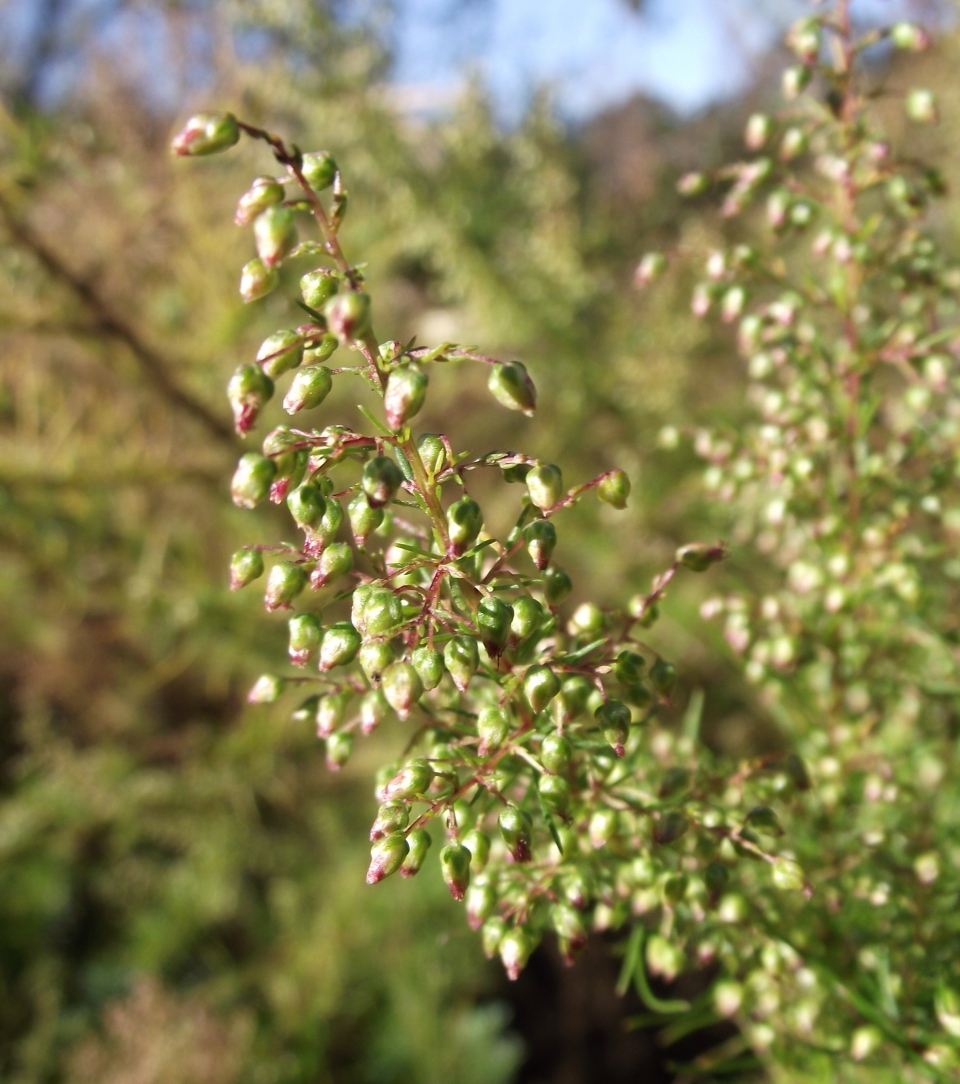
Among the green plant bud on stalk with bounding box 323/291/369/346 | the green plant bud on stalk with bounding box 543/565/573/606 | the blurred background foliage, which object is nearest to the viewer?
the green plant bud on stalk with bounding box 323/291/369/346

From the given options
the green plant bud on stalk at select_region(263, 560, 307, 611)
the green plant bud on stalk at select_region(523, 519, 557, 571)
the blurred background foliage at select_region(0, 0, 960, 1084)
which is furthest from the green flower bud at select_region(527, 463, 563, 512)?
the blurred background foliage at select_region(0, 0, 960, 1084)

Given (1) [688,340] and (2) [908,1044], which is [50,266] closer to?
(1) [688,340]

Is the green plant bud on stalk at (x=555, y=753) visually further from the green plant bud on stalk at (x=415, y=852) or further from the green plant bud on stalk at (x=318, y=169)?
the green plant bud on stalk at (x=318, y=169)

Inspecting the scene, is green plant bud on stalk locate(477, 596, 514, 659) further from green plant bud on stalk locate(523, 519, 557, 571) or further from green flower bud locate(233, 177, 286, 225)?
green flower bud locate(233, 177, 286, 225)

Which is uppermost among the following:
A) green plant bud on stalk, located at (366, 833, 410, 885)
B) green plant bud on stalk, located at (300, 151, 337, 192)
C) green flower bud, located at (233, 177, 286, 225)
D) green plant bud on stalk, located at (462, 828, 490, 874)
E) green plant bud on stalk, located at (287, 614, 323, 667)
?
green plant bud on stalk, located at (300, 151, 337, 192)

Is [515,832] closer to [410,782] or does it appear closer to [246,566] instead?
[410,782]

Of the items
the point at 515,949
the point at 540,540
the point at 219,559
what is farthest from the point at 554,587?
the point at 219,559
